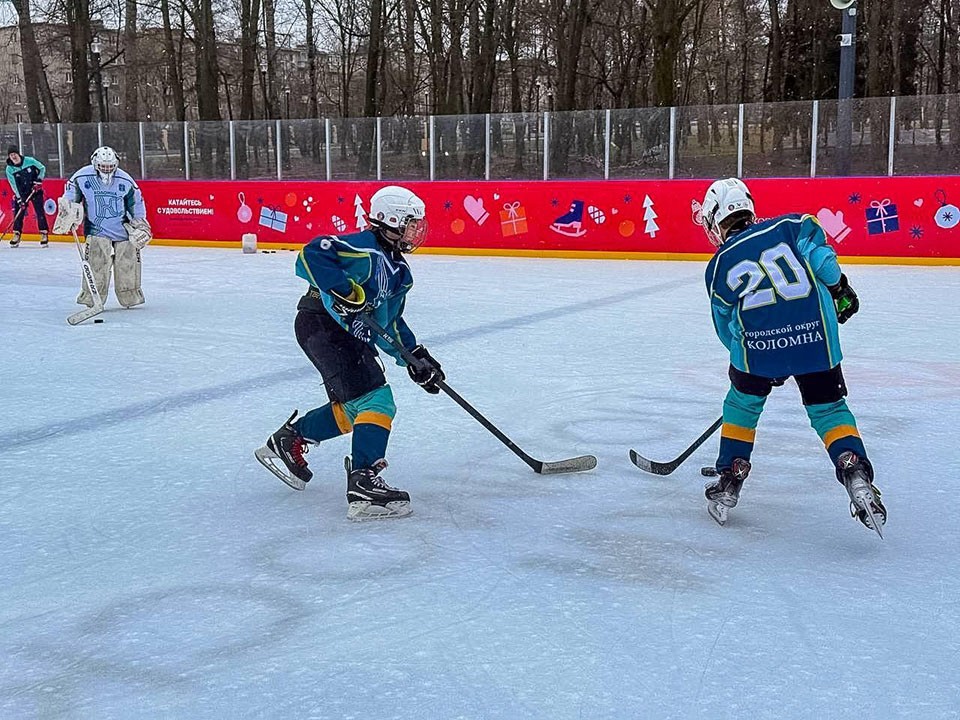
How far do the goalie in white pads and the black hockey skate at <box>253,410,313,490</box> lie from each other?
5279 millimetres

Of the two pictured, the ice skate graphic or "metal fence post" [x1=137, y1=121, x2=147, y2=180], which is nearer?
the ice skate graphic

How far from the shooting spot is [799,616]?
8.65ft

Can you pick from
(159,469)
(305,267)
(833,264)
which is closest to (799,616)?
(833,264)

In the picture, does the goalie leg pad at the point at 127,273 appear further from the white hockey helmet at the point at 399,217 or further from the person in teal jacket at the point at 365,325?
the white hockey helmet at the point at 399,217

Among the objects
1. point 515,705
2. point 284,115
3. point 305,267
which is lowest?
point 515,705

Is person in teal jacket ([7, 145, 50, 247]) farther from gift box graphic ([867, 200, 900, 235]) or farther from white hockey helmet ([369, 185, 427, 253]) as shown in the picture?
white hockey helmet ([369, 185, 427, 253])

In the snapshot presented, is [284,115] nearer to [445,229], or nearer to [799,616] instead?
[445,229]

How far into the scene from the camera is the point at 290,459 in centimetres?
374

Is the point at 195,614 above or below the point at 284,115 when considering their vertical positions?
below

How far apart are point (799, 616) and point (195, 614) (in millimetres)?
1459

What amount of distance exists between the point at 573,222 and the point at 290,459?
10233mm

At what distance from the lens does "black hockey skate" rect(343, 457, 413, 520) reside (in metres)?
3.42

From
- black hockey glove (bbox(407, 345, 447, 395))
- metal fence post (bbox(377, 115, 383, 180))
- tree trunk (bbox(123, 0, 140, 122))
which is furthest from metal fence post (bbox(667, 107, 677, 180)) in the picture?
tree trunk (bbox(123, 0, 140, 122))

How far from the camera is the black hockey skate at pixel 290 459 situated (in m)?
3.74
